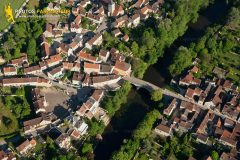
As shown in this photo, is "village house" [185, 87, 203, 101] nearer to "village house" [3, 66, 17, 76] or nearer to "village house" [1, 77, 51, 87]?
"village house" [1, 77, 51, 87]

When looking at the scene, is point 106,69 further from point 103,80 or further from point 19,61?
point 19,61

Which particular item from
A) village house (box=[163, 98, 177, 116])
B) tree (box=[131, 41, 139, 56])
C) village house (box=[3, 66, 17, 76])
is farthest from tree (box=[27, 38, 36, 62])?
village house (box=[163, 98, 177, 116])

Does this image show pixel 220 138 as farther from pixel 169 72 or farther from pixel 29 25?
pixel 29 25

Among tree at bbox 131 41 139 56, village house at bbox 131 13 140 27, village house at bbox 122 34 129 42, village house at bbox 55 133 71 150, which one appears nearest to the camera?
village house at bbox 55 133 71 150

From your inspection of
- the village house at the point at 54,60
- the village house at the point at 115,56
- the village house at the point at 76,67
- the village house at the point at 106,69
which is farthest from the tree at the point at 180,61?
the village house at the point at 54,60

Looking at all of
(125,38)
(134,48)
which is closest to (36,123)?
(134,48)
